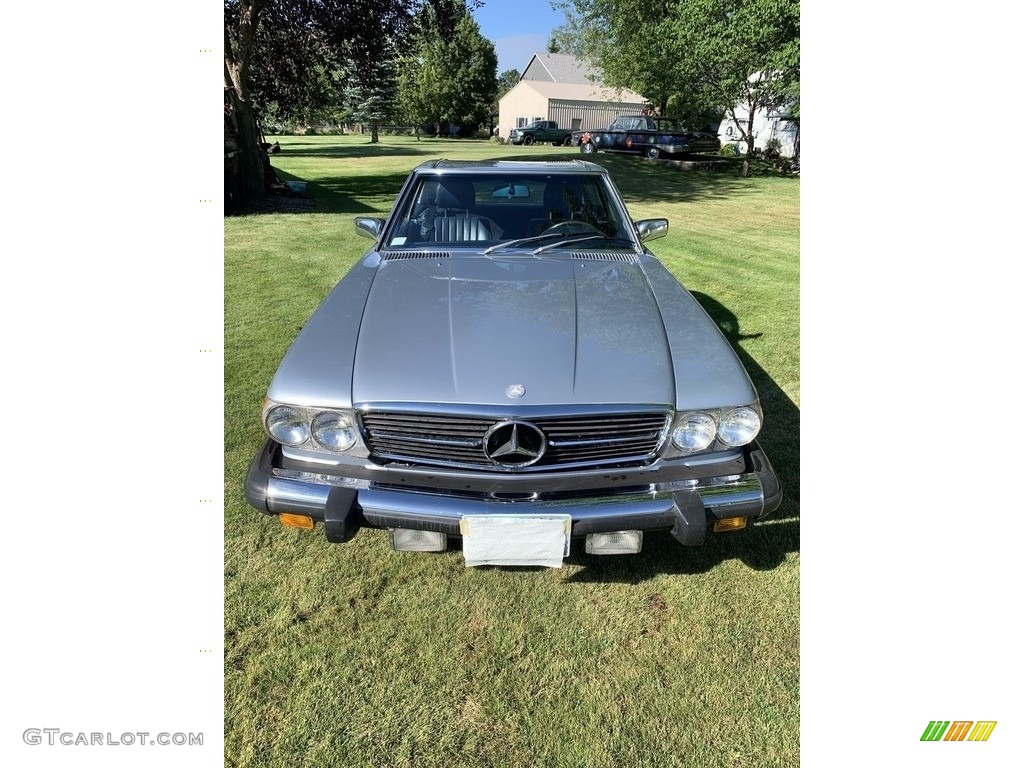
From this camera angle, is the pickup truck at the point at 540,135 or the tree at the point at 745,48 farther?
the pickup truck at the point at 540,135

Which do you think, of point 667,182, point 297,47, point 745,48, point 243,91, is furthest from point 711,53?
point 243,91

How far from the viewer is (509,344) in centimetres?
246

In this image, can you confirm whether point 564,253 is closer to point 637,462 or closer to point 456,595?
point 637,462

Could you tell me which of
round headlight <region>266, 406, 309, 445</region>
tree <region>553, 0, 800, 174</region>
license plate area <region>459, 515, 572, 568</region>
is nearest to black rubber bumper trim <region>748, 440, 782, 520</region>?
license plate area <region>459, 515, 572, 568</region>

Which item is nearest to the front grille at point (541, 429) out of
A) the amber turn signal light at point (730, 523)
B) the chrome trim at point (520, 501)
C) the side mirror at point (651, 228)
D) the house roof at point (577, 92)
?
the chrome trim at point (520, 501)

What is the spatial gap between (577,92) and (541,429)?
4991cm

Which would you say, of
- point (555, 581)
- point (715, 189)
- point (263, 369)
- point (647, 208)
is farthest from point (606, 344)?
point (715, 189)

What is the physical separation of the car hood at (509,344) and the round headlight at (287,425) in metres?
0.05

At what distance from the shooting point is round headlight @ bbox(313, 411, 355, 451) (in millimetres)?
2301

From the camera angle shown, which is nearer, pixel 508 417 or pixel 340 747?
pixel 340 747

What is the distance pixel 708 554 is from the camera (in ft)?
9.25

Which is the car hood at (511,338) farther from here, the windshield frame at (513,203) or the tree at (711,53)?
the tree at (711,53)

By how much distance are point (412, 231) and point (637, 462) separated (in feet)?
6.95

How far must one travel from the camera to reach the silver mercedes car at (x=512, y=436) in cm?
221
